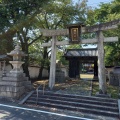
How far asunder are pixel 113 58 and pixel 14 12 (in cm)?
1243

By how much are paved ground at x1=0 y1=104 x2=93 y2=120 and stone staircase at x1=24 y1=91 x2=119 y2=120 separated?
3.30 ft

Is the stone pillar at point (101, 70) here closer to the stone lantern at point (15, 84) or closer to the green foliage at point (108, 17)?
the green foliage at point (108, 17)

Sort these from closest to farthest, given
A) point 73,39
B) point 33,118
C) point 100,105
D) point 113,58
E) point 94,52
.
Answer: point 33,118
point 100,105
point 73,39
point 113,58
point 94,52

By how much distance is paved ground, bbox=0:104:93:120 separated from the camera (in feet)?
23.6

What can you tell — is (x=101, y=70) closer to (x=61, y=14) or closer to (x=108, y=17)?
(x=108, y=17)

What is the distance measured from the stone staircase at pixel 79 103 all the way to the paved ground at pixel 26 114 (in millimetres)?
1007

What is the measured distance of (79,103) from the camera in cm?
891

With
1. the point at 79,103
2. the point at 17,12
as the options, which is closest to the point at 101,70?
the point at 79,103

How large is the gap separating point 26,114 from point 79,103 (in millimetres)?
2891

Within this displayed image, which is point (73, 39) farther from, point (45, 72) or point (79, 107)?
point (45, 72)

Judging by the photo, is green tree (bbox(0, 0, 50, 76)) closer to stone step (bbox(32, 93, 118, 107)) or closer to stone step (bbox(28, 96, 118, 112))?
stone step (bbox(32, 93, 118, 107))

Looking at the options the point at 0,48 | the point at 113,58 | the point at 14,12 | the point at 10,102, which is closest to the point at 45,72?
the point at 113,58

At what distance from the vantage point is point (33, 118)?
7.12m

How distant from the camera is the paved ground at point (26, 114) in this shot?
719cm
